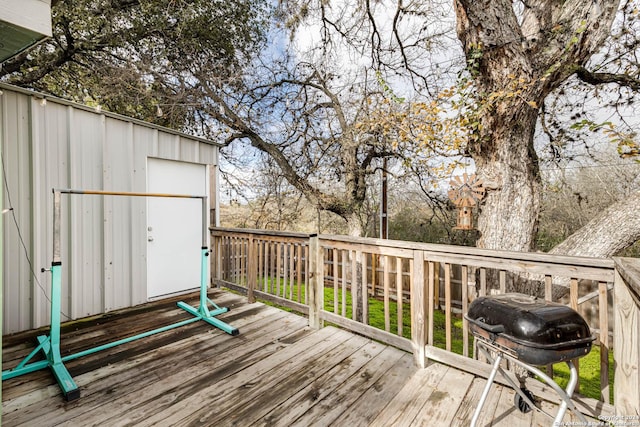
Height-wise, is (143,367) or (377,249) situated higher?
(377,249)

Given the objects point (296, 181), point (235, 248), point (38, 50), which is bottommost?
point (235, 248)

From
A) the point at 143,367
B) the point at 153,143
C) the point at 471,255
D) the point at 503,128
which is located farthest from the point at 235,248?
the point at 503,128

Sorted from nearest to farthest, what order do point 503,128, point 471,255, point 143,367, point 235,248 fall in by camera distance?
Result: point 471,255 → point 143,367 → point 503,128 → point 235,248

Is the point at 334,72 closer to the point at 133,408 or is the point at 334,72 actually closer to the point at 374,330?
the point at 374,330

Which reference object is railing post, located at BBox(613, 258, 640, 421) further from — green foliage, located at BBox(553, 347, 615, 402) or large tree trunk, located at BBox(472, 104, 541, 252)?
green foliage, located at BBox(553, 347, 615, 402)

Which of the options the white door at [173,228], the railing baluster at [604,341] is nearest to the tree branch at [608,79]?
the railing baluster at [604,341]

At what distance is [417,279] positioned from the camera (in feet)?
7.80

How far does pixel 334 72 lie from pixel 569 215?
5.33 m

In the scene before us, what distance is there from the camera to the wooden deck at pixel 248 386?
1.78 m

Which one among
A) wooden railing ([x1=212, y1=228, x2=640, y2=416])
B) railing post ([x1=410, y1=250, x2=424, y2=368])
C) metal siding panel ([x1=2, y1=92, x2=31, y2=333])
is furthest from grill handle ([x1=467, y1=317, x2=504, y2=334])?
metal siding panel ([x1=2, y1=92, x2=31, y2=333])

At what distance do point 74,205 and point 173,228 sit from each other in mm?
1163

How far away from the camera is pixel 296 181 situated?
18.7 feet

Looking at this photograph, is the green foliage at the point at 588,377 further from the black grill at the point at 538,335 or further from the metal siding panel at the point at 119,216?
the metal siding panel at the point at 119,216

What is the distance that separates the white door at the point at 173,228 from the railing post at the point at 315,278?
84.2 inches
